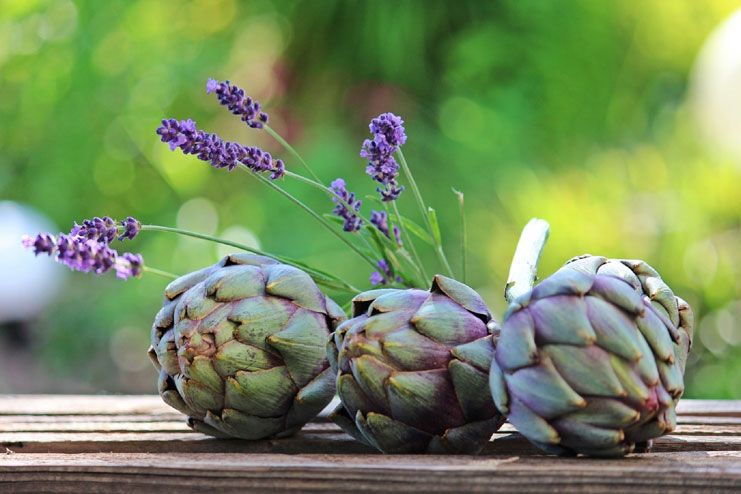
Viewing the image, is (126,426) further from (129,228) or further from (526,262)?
(526,262)

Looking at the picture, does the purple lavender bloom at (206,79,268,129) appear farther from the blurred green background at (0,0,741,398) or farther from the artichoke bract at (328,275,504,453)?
the blurred green background at (0,0,741,398)

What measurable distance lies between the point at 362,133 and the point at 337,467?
5.52ft

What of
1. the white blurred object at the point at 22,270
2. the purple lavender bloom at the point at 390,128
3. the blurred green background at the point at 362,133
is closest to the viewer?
the purple lavender bloom at the point at 390,128

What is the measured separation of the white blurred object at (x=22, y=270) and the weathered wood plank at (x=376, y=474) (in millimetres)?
1755

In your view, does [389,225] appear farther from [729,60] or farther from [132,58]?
[132,58]

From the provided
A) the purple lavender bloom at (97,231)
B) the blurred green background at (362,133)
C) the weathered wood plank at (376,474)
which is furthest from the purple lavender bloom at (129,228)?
the blurred green background at (362,133)

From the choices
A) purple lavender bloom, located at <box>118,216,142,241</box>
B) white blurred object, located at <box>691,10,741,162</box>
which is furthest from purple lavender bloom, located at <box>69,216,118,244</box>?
white blurred object, located at <box>691,10,741,162</box>

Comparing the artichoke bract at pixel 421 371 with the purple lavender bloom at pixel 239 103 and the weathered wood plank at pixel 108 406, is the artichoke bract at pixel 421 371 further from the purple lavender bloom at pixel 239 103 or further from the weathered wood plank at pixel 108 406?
the weathered wood plank at pixel 108 406

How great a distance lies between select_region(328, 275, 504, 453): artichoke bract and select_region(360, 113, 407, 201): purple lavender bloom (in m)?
0.07

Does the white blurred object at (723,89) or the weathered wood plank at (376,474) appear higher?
the white blurred object at (723,89)

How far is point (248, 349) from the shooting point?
47 cm

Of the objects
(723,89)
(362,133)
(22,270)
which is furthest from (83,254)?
(22,270)

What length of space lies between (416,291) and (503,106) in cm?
145

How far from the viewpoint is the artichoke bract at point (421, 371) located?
42 centimetres
